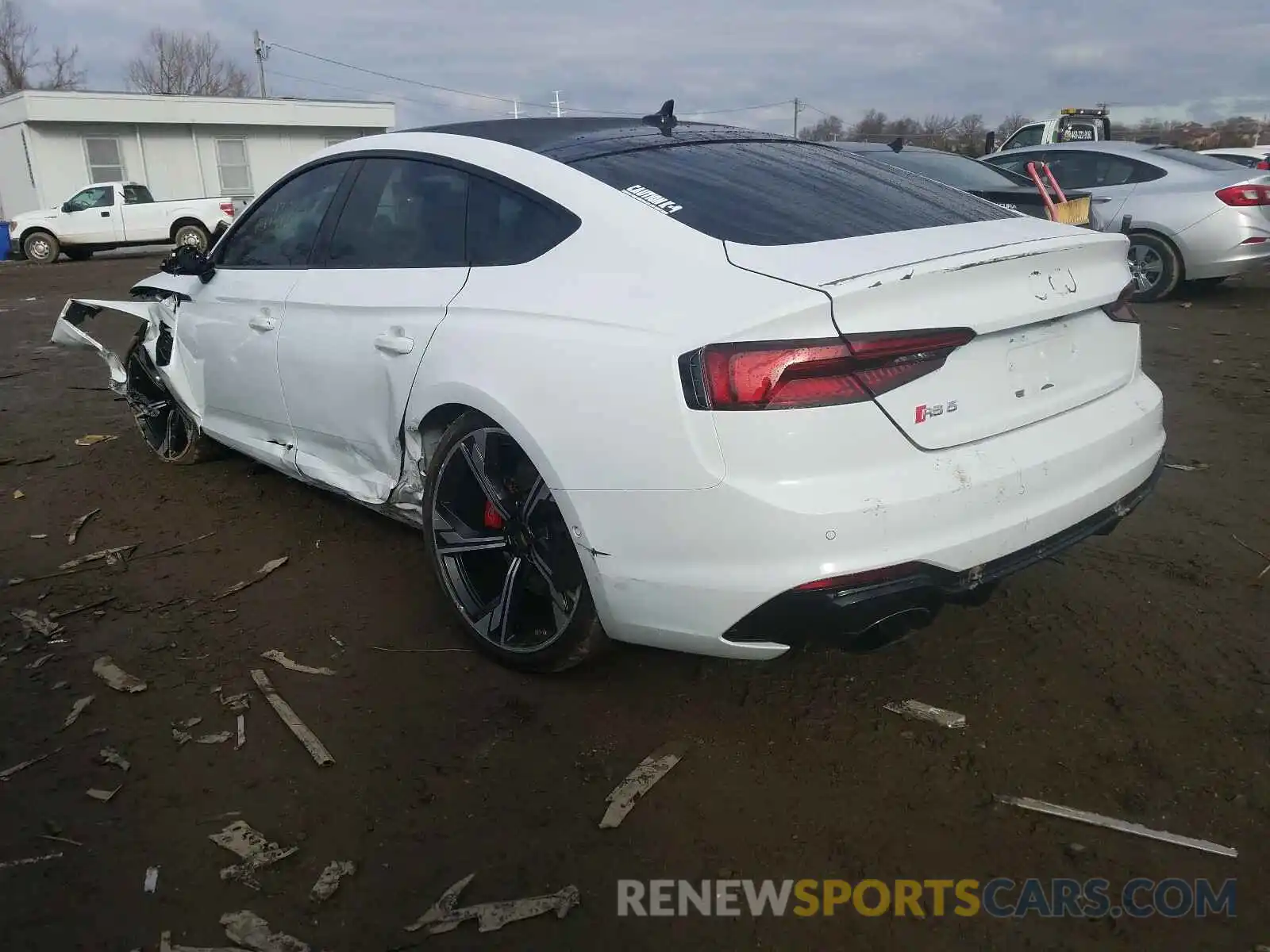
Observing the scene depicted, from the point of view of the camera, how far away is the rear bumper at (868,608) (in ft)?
7.66

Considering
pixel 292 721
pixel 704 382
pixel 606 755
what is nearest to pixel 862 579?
pixel 704 382

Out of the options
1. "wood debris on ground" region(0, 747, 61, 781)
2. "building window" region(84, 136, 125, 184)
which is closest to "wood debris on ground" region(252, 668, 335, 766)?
"wood debris on ground" region(0, 747, 61, 781)

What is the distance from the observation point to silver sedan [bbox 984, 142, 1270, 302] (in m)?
9.40

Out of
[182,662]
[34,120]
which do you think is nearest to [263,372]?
[182,662]

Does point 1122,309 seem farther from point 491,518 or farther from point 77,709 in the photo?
point 77,709

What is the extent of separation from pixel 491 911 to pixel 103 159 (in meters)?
32.8

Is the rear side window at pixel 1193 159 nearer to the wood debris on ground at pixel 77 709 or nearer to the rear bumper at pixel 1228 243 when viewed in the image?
the rear bumper at pixel 1228 243

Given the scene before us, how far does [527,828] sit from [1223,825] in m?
1.62

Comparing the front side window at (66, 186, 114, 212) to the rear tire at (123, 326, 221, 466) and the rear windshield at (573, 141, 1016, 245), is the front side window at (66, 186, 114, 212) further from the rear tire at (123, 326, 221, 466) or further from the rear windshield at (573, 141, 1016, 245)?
the rear windshield at (573, 141, 1016, 245)

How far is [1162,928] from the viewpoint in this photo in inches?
82.0

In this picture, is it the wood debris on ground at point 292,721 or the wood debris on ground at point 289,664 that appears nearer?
the wood debris on ground at point 292,721

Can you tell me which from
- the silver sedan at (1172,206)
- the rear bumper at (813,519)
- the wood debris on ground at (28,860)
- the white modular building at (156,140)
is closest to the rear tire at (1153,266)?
the silver sedan at (1172,206)

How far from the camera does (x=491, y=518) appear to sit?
10.4 ft

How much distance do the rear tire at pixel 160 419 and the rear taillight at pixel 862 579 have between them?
Answer: 12.6 ft
